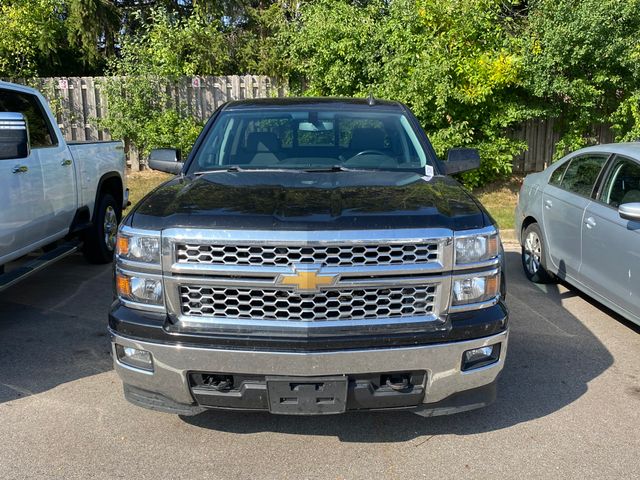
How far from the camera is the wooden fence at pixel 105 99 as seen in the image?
492 inches

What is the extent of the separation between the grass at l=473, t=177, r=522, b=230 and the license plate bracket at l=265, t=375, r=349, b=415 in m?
7.33

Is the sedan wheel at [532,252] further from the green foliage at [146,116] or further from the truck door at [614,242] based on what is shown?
the green foliage at [146,116]

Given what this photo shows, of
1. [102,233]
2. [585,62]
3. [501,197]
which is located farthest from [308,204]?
[585,62]

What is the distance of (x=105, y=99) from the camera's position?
12719 mm

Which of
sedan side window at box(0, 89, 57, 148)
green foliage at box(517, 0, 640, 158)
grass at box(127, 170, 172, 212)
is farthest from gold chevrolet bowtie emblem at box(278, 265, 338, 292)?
grass at box(127, 170, 172, 212)

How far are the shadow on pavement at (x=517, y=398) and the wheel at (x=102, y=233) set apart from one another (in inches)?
159

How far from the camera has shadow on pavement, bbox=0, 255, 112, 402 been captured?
4.41 metres

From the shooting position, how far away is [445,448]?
3459 millimetres

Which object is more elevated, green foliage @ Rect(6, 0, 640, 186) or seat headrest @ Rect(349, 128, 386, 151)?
green foliage @ Rect(6, 0, 640, 186)

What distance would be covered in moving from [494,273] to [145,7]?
14.9 m

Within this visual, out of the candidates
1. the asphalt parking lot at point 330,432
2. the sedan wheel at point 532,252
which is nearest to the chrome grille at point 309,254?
the asphalt parking lot at point 330,432

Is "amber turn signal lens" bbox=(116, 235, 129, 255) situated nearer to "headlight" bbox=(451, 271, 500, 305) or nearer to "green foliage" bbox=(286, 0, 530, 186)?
"headlight" bbox=(451, 271, 500, 305)

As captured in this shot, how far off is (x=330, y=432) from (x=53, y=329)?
293cm

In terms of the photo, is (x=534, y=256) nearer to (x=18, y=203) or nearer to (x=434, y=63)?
(x=434, y=63)
